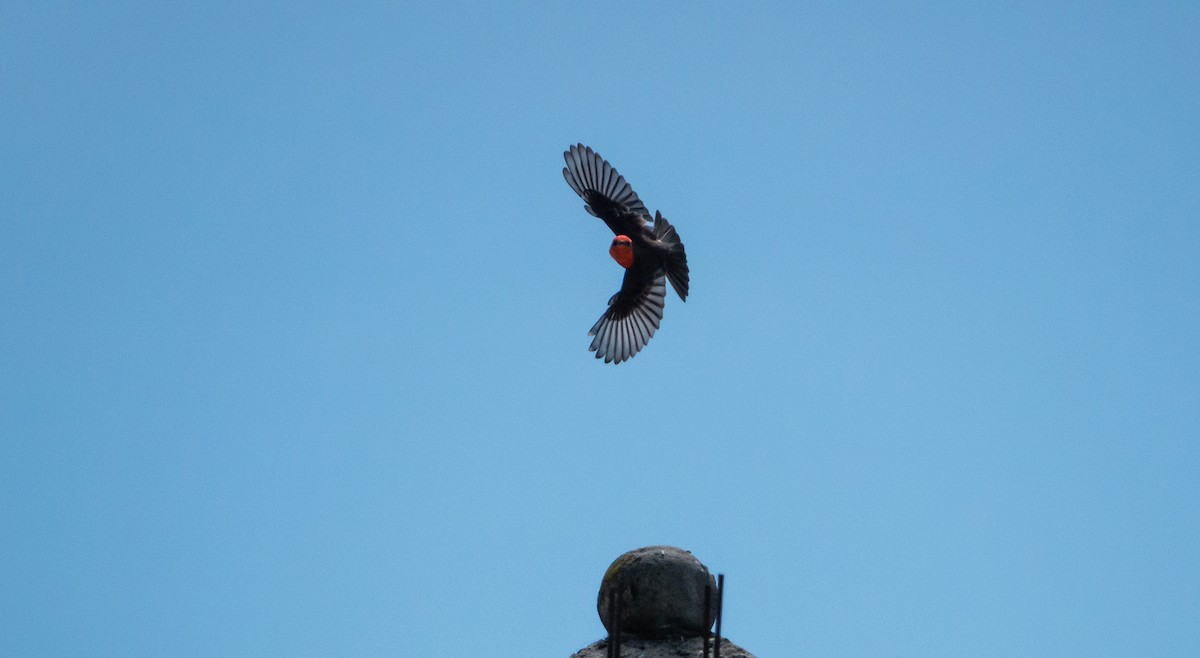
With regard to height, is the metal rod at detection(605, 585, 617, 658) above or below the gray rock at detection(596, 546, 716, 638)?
below

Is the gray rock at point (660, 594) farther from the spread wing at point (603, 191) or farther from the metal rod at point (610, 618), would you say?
the spread wing at point (603, 191)

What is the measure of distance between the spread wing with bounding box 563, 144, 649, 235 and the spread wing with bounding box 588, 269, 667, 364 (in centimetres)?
93

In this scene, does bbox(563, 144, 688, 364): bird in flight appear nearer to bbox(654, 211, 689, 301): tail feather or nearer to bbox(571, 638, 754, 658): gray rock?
bbox(654, 211, 689, 301): tail feather

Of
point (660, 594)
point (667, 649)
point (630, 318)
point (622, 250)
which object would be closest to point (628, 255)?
point (622, 250)

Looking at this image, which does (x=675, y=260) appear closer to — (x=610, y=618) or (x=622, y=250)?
(x=622, y=250)

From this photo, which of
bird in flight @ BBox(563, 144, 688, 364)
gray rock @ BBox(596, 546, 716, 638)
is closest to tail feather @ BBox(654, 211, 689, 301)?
bird in flight @ BBox(563, 144, 688, 364)

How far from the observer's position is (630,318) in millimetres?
26844

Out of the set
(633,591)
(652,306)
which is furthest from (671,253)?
(633,591)

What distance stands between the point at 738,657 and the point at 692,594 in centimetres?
122

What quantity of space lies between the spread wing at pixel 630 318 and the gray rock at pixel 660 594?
14.9 ft

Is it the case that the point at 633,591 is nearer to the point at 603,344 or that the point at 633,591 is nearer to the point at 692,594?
the point at 692,594

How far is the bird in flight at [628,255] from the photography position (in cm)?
2625

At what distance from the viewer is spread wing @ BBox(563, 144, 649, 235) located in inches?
1054

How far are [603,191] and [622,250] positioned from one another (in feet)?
5.06
